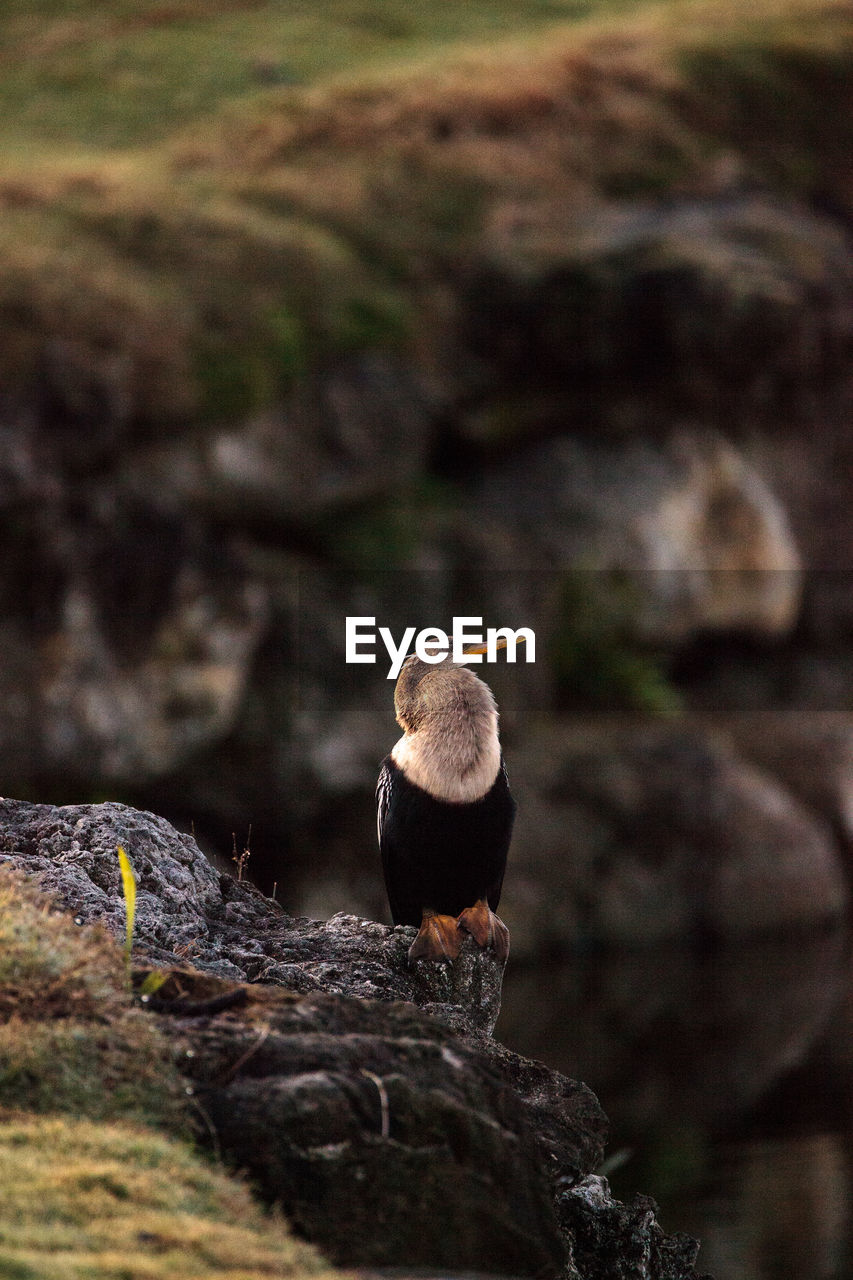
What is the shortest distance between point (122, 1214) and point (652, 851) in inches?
681

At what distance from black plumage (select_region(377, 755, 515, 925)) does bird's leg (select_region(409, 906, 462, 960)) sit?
8.3 inches

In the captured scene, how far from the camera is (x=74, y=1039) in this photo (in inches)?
138

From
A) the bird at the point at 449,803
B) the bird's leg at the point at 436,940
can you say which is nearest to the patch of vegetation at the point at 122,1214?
the bird's leg at the point at 436,940

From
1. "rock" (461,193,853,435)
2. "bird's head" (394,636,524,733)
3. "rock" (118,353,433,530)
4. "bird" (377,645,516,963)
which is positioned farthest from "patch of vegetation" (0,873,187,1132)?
"rock" (461,193,853,435)

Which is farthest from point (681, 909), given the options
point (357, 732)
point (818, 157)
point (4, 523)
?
point (818, 157)

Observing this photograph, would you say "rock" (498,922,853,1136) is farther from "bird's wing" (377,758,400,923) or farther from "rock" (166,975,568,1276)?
"rock" (166,975,568,1276)

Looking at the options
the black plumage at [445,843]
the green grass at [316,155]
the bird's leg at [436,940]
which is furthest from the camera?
the green grass at [316,155]

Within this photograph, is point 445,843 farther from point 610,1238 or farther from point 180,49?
point 180,49

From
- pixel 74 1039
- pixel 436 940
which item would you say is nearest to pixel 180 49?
pixel 436 940

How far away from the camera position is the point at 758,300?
21.1 m

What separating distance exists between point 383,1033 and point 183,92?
2417 centimetres

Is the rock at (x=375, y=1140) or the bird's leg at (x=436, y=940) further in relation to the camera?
the bird's leg at (x=436, y=940)

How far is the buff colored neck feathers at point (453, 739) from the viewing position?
211 inches

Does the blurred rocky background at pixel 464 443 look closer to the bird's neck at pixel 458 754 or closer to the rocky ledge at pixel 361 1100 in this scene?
the bird's neck at pixel 458 754
